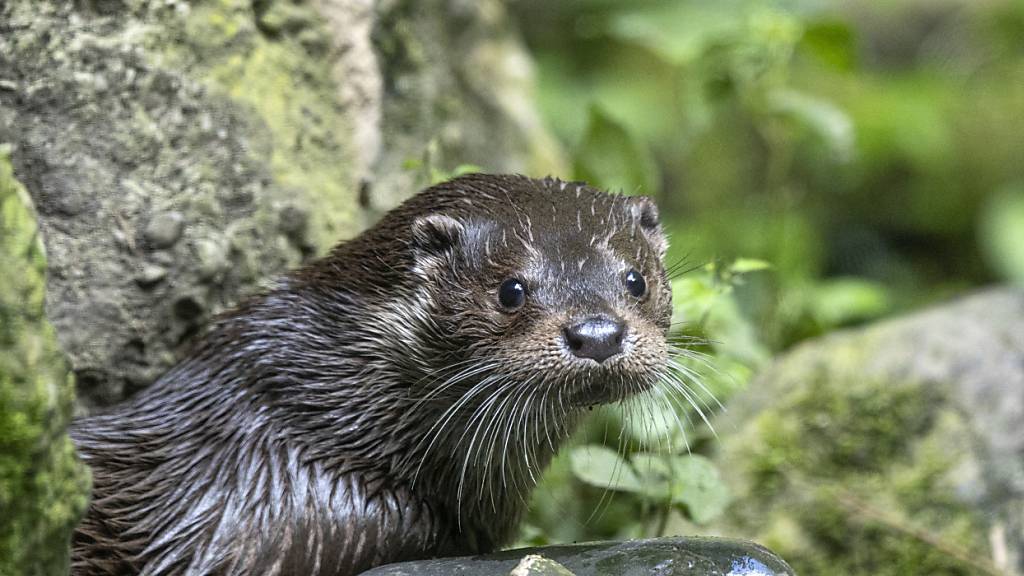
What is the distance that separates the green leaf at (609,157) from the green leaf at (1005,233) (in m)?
3.73

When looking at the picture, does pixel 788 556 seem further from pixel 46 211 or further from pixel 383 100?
pixel 46 211

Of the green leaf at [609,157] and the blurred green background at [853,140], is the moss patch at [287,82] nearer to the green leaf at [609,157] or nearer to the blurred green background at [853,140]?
the green leaf at [609,157]

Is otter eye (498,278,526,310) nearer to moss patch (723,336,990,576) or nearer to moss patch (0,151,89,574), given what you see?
moss patch (0,151,89,574)

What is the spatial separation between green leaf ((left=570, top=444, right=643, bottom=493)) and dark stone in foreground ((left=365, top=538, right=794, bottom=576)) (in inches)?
20.3

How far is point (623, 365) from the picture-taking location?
2.62m

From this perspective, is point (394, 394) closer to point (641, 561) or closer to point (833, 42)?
point (641, 561)

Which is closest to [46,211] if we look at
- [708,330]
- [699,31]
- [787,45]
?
[708,330]

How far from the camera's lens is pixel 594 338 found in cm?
259

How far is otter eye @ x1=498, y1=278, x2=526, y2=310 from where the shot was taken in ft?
8.94

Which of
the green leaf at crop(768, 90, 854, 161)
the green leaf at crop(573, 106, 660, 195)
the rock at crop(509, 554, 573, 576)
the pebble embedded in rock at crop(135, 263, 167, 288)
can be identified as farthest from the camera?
the green leaf at crop(768, 90, 854, 161)

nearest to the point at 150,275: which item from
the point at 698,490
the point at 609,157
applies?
the point at 698,490

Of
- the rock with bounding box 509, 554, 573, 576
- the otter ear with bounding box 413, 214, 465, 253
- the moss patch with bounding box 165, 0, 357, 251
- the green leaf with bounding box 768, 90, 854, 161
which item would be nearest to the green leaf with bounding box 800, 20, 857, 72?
the green leaf with bounding box 768, 90, 854, 161

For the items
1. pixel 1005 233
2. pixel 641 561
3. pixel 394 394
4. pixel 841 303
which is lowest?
pixel 641 561

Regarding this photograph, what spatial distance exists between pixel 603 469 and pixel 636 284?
0.62 metres
